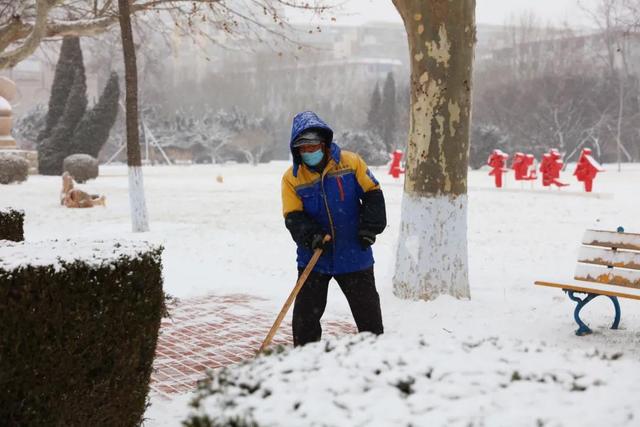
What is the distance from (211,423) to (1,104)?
94.1 feet

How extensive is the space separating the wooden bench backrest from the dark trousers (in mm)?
2427

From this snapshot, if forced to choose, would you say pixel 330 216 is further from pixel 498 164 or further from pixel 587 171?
pixel 498 164

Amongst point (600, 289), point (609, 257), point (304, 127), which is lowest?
point (600, 289)

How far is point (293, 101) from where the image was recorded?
2884 inches

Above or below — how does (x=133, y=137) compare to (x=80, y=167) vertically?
above

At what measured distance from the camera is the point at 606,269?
568cm

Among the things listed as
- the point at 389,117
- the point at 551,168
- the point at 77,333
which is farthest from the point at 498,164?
the point at 389,117

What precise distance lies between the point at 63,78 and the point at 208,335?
3103cm

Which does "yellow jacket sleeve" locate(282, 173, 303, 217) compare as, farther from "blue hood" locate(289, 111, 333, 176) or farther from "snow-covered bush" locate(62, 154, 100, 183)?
"snow-covered bush" locate(62, 154, 100, 183)

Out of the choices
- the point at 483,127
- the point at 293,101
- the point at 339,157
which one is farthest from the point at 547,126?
the point at 339,157

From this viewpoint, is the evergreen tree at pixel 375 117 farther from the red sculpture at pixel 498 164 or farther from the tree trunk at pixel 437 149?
the tree trunk at pixel 437 149

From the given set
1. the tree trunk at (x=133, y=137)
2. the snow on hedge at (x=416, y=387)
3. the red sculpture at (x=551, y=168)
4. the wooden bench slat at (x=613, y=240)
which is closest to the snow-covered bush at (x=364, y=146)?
the red sculpture at (x=551, y=168)

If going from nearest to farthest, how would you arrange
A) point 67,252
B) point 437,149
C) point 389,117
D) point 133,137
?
point 67,252 → point 437,149 → point 133,137 → point 389,117

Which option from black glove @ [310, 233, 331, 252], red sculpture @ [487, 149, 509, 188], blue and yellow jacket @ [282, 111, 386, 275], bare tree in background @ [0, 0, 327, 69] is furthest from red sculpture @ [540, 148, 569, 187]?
black glove @ [310, 233, 331, 252]
